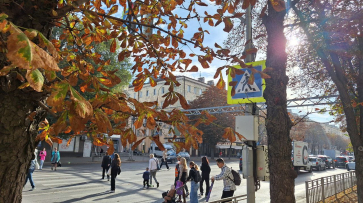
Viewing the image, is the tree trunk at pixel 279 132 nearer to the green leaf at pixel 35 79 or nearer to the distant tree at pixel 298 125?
the distant tree at pixel 298 125

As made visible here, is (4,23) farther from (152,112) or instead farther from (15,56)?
(152,112)

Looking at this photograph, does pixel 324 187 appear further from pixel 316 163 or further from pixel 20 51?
pixel 316 163

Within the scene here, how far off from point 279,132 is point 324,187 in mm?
6993

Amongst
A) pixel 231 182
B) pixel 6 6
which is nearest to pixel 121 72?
pixel 231 182

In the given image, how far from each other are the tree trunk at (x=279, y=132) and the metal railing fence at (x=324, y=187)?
4.90 m

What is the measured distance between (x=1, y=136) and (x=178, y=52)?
2.38m

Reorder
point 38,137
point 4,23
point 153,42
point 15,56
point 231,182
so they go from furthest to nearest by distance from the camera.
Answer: point 231,182 → point 153,42 → point 38,137 → point 4,23 → point 15,56

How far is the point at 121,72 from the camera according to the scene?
74.2 feet

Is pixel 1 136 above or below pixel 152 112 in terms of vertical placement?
below

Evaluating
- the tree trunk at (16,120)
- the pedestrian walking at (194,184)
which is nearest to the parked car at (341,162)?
the pedestrian walking at (194,184)

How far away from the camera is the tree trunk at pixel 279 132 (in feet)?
13.4

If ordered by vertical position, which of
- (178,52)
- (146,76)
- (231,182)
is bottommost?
(231,182)

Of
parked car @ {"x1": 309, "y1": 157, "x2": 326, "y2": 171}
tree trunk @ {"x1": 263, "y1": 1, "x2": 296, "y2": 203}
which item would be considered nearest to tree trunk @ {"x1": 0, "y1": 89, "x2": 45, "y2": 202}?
tree trunk @ {"x1": 263, "y1": 1, "x2": 296, "y2": 203}

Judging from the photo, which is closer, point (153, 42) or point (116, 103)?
point (116, 103)
